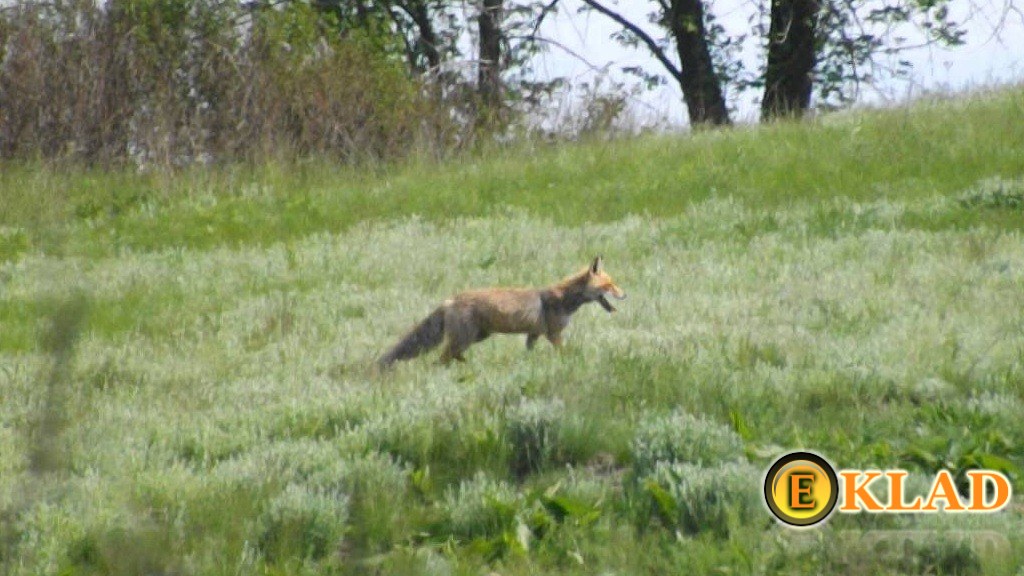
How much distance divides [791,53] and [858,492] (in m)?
20.6

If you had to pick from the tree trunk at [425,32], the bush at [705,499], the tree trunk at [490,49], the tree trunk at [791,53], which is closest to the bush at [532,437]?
the bush at [705,499]

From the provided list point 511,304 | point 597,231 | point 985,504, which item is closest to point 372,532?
point 985,504

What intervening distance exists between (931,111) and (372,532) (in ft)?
41.7

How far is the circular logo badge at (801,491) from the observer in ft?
16.2

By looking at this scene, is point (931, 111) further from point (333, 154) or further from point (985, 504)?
point (985, 504)

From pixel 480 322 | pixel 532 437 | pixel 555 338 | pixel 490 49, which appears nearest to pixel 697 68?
pixel 490 49

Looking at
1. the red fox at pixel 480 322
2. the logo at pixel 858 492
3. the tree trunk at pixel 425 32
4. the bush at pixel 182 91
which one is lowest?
the logo at pixel 858 492

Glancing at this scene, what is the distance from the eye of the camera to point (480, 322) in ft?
26.1

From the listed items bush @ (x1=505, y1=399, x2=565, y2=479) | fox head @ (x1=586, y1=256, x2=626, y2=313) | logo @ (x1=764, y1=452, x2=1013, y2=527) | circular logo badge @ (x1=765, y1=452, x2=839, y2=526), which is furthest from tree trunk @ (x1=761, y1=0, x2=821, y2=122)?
circular logo badge @ (x1=765, y1=452, x2=839, y2=526)

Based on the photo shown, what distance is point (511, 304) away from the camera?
7.98 metres

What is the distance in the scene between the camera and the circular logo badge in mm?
4941

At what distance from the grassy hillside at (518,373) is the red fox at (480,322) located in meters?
0.19

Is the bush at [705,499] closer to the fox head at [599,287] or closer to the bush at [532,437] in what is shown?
the bush at [532,437]

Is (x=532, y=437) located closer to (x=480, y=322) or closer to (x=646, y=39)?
(x=480, y=322)
